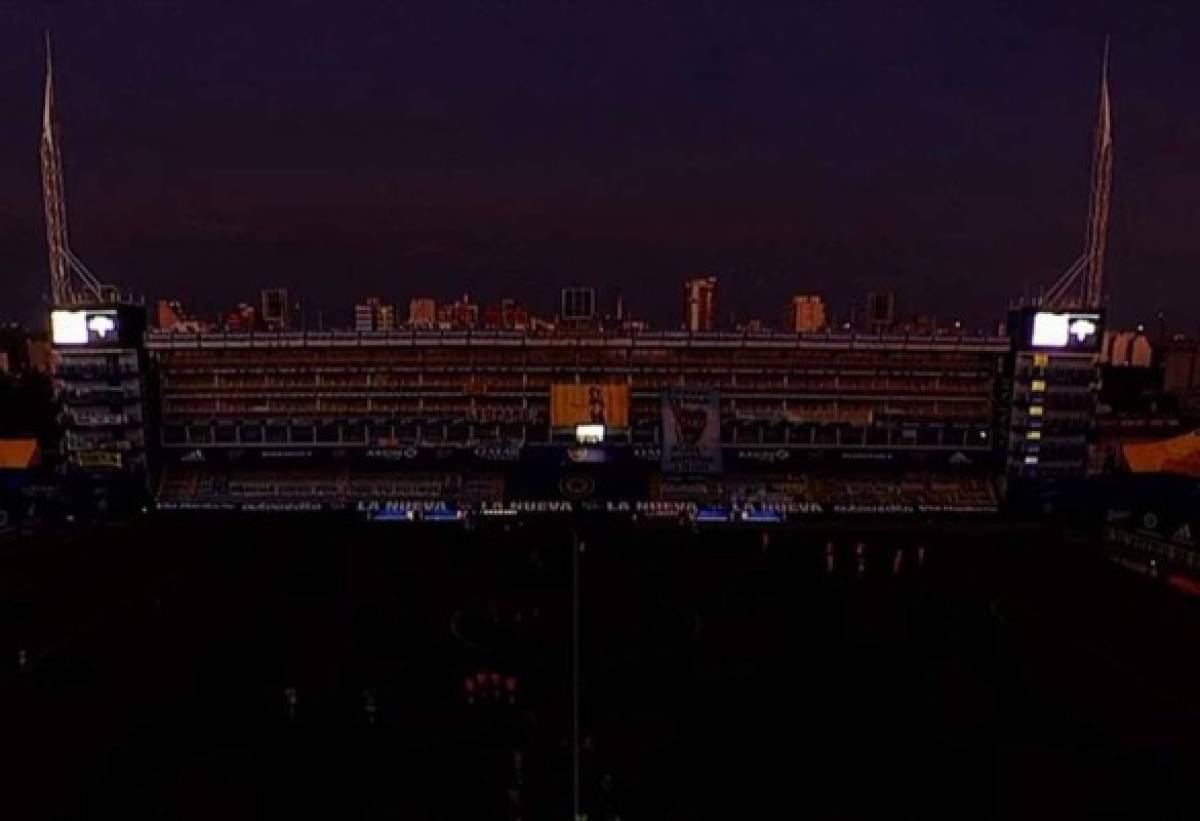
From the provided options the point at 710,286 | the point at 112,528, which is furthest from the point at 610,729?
the point at 710,286

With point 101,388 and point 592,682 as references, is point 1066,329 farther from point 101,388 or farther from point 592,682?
point 101,388

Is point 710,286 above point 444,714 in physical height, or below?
above

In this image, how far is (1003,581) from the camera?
159ft

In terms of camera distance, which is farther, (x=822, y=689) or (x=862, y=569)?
(x=862, y=569)

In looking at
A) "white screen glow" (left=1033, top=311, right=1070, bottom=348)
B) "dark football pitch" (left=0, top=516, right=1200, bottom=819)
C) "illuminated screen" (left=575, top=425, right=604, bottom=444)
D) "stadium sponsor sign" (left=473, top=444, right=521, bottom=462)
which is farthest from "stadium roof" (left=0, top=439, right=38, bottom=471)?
"white screen glow" (left=1033, top=311, right=1070, bottom=348)

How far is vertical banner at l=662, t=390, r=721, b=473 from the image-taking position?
63.0 metres

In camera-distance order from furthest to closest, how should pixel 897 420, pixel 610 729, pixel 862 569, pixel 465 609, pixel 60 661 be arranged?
pixel 897 420 < pixel 862 569 < pixel 465 609 < pixel 60 661 < pixel 610 729

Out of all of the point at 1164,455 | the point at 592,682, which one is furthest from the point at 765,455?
the point at 592,682

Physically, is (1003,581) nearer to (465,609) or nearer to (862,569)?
(862,569)

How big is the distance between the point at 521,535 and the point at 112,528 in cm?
2660

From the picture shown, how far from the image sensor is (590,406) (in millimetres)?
65312

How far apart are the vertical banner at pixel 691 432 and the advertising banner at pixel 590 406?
3225 millimetres

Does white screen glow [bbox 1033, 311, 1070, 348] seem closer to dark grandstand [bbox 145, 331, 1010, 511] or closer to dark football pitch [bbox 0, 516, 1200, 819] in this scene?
dark grandstand [bbox 145, 331, 1010, 511]

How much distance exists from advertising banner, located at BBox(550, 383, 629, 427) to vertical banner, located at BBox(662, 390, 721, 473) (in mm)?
3225
